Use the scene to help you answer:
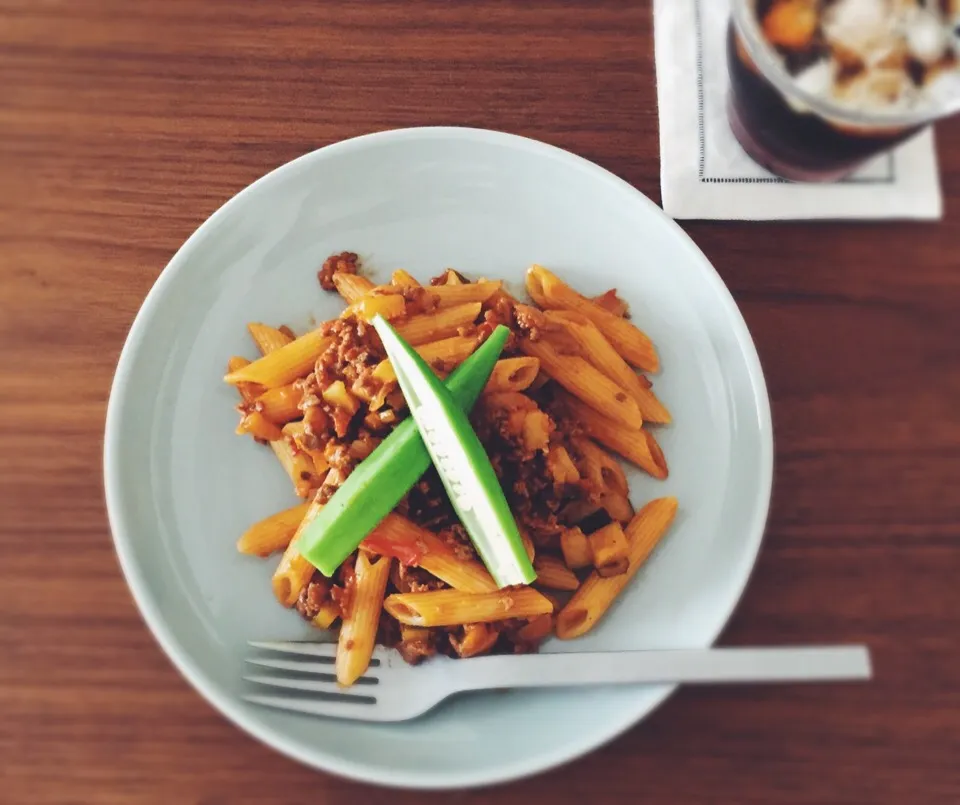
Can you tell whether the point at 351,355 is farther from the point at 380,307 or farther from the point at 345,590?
the point at 345,590

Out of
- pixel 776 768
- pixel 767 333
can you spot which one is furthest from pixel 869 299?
pixel 776 768

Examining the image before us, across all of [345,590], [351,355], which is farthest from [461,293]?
[345,590]

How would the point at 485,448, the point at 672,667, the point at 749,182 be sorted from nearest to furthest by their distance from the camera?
the point at 672,667
the point at 485,448
the point at 749,182

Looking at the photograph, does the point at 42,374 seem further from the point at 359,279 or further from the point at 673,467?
the point at 673,467

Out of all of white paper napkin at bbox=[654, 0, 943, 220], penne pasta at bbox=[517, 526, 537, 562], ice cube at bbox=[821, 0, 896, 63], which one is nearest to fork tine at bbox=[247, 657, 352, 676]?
penne pasta at bbox=[517, 526, 537, 562]

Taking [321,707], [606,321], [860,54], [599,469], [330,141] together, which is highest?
[860,54]
